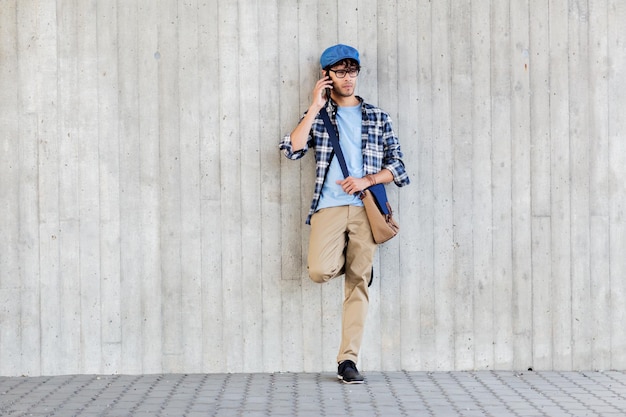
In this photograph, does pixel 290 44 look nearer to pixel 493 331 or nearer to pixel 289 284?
pixel 289 284

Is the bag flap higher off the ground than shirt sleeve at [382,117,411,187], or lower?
lower

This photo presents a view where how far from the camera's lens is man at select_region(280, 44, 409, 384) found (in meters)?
6.23

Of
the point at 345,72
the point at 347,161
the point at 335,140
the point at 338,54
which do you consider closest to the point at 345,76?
the point at 345,72

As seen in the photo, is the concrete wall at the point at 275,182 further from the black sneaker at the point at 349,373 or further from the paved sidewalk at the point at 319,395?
the black sneaker at the point at 349,373

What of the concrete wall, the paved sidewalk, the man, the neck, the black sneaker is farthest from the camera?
the concrete wall

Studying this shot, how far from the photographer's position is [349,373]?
6.12 m

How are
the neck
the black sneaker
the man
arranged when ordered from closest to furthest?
the black sneaker → the man → the neck

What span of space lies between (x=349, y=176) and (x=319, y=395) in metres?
1.31

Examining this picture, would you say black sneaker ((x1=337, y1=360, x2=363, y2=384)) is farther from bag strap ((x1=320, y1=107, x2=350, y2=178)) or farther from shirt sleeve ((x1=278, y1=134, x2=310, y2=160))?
shirt sleeve ((x1=278, y1=134, x2=310, y2=160))

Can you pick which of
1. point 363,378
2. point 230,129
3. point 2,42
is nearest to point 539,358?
point 363,378

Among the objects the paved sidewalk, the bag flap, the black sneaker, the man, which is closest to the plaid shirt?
the man

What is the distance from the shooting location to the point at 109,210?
21.3 feet

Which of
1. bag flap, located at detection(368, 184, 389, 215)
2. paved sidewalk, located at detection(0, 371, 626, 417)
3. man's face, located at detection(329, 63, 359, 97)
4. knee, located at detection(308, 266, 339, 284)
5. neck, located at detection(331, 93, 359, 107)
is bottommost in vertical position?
paved sidewalk, located at detection(0, 371, 626, 417)

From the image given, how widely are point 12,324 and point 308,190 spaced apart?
1.98 meters
